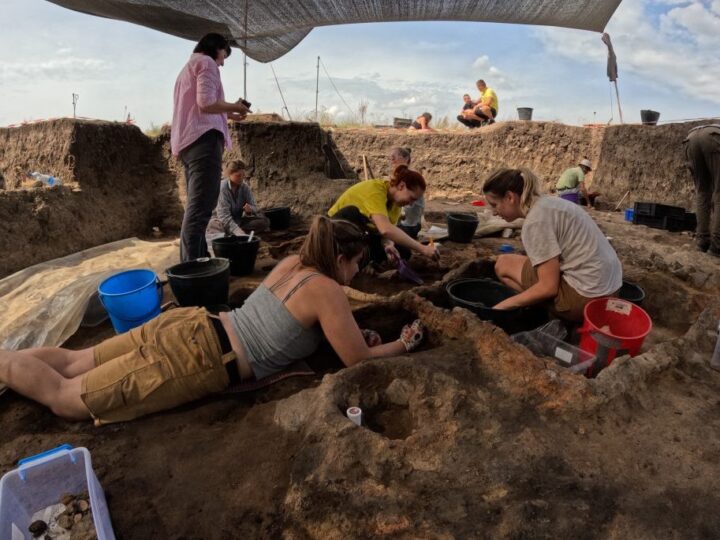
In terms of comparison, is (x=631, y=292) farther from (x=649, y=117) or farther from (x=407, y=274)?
(x=649, y=117)

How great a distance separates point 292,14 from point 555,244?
18.1 ft

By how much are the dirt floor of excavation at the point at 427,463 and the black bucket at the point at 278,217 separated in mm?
3958

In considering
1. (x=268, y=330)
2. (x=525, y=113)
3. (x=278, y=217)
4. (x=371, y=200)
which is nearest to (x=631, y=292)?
(x=371, y=200)

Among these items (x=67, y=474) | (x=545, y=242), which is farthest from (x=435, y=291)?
(x=67, y=474)

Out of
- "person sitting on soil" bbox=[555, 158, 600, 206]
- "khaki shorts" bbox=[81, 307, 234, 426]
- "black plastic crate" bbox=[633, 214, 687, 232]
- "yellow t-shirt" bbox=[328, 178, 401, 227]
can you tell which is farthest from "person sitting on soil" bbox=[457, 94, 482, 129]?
"khaki shorts" bbox=[81, 307, 234, 426]

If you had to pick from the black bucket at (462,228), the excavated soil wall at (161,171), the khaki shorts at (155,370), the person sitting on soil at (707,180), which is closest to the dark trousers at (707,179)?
the person sitting on soil at (707,180)

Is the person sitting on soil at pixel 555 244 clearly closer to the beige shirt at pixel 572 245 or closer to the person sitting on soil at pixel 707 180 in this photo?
the beige shirt at pixel 572 245

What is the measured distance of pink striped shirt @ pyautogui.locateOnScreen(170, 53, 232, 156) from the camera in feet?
11.2

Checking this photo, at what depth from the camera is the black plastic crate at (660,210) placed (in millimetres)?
6297

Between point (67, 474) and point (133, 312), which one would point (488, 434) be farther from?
point (133, 312)

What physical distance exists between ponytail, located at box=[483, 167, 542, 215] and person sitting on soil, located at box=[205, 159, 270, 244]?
3.09m

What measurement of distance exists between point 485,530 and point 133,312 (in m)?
2.50

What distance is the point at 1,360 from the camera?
2.00 meters

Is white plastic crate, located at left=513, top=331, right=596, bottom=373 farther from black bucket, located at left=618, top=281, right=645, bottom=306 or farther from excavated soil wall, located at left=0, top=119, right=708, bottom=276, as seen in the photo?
excavated soil wall, located at left=0, top=119, right=708, bottom=276
